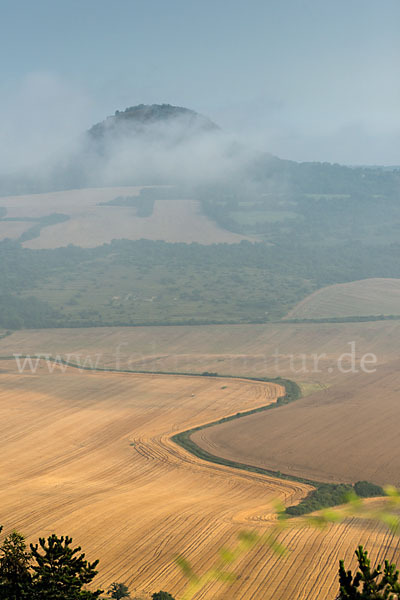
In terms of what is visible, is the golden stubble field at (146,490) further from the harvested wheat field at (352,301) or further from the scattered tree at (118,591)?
the harvested wheat field at (352,301)

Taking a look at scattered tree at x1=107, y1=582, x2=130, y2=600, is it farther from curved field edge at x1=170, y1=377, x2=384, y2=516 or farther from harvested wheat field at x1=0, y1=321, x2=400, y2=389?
harvested wheat field at x1=0, y1=321, x2=400, y2=389

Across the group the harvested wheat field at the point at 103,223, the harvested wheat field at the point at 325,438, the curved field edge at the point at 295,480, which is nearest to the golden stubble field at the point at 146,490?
the curved field edge at the point at 295,480

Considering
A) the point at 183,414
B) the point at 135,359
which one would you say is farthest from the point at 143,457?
the point at 135,359

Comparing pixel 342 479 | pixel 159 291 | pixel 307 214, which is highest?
pixel 307 214

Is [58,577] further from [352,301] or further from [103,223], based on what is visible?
[103,223]

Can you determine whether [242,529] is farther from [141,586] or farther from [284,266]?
[284,266]

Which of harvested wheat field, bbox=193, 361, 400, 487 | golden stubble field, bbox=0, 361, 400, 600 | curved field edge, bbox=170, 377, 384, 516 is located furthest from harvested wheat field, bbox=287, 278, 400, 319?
curved field edge, bbox=170, 377, 384, 516

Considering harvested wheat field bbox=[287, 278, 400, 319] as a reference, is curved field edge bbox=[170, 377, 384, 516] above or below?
below
